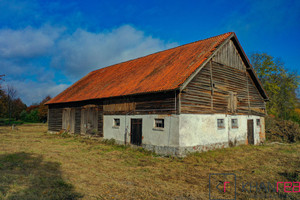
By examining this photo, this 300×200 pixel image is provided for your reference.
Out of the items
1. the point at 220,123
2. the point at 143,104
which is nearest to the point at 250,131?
the point at 220,123

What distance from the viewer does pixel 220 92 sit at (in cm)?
1390

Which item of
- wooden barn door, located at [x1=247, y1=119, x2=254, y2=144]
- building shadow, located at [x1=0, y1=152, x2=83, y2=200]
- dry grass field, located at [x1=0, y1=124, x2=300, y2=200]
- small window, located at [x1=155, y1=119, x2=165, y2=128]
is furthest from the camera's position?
wooden barn door, located at [x1=247, y1=119, x2=254, y2=144]

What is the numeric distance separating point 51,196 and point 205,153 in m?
8.52

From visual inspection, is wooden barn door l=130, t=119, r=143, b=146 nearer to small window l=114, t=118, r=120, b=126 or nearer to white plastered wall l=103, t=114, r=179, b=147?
white plastered wall l=103, t=114, r=179, b=147

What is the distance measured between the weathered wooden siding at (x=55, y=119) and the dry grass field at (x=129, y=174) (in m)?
12.0

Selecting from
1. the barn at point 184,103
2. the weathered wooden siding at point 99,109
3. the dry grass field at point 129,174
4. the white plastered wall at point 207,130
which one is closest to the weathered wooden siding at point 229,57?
the barn at point 184,103

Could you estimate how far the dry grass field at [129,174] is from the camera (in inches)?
230

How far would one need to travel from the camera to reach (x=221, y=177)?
7625 mm

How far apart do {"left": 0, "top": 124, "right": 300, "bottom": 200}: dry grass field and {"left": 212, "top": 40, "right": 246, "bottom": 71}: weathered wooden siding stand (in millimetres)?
A: 6366

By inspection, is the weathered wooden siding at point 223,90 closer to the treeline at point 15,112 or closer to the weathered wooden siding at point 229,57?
the weathered wooden siding at point 229,57

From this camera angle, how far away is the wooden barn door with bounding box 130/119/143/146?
1312cm

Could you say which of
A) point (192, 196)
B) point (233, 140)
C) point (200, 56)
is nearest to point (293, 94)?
point (233, 140)

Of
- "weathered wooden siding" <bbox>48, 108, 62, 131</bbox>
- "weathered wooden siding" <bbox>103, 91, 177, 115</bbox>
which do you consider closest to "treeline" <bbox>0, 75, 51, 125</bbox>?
"weathered wooden siding" <bbox>48, 108, 62, 131</bbox>

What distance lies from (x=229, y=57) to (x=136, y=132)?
344 inches
